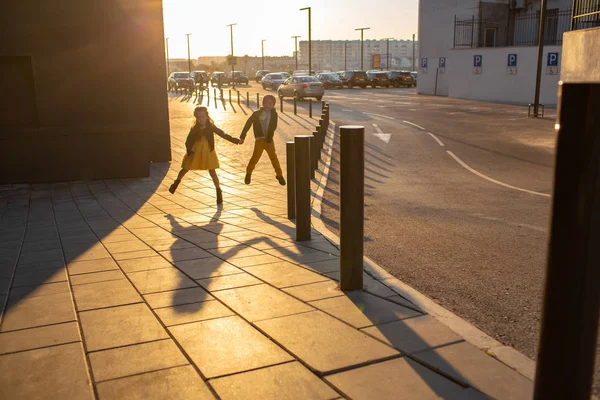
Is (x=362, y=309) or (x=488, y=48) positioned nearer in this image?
(x=362, y=309)

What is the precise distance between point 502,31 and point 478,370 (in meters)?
43.9

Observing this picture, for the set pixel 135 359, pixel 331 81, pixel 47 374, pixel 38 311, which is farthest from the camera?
pixel 331 81

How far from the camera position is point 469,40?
140ft

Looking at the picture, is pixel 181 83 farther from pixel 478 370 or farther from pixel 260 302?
pixel 478 370

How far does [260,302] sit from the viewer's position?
458cm

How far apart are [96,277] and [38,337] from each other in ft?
4.54

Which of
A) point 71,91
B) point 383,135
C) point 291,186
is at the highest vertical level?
point 71,91

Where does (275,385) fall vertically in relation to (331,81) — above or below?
below

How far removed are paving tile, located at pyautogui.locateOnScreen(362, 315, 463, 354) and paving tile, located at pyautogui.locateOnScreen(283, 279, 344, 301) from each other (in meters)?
0.74

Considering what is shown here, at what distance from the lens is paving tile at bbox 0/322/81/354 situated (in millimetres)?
3881

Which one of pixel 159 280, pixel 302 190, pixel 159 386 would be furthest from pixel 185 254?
pixel 159 386

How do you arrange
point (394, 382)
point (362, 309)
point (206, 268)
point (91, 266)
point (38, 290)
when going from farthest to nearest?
point (91, 266), point (206, 268), point (38, 290), point (362, 309), point (394, 382)

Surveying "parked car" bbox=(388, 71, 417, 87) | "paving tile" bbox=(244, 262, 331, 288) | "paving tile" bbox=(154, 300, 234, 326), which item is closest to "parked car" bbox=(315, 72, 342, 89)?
"parked car" bbox=(388, 71, 417, 87)

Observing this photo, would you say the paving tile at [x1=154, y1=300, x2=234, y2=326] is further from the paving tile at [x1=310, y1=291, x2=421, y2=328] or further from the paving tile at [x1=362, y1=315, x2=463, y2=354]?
the paving tile at [x1=362, y1=315, x2=463, y2=354]
